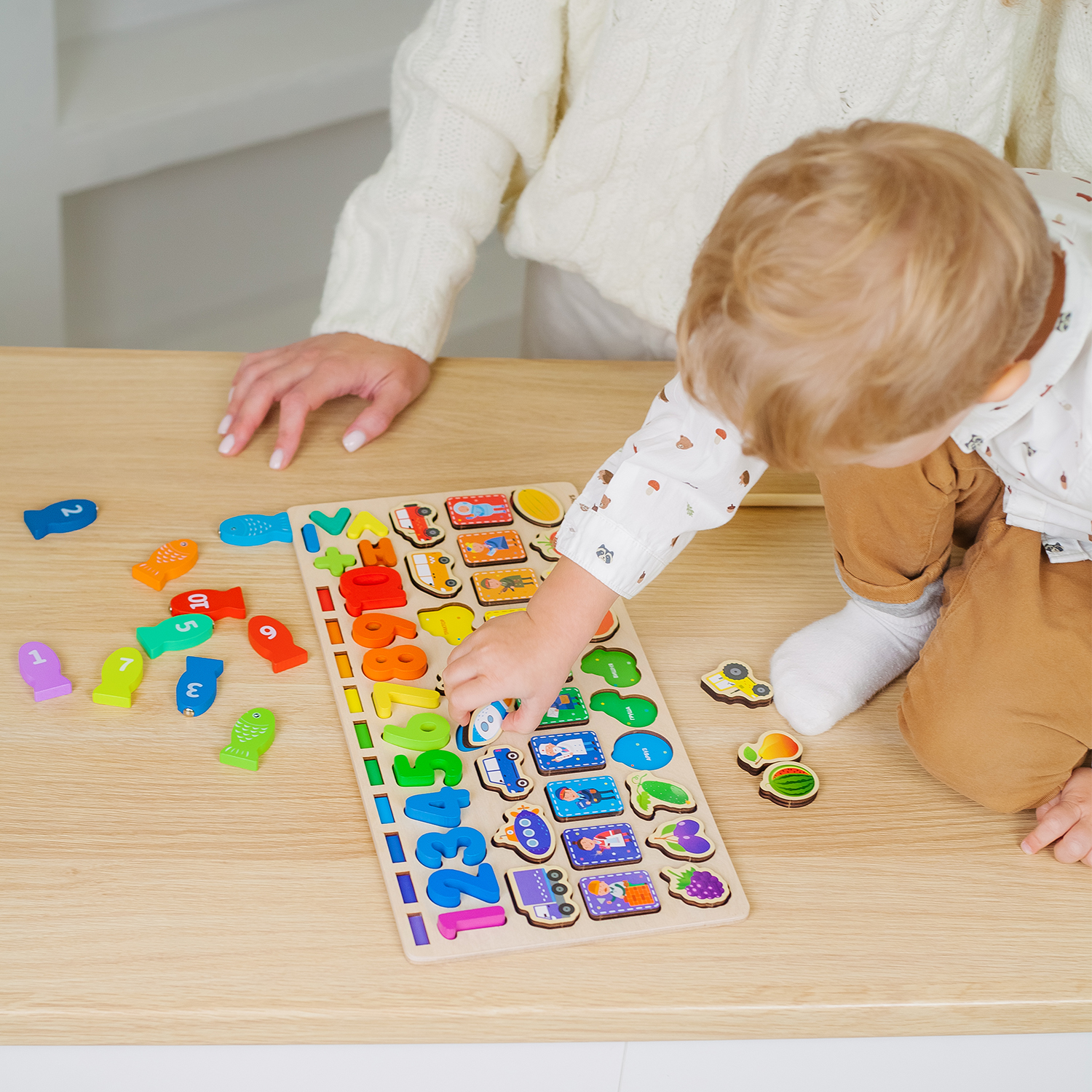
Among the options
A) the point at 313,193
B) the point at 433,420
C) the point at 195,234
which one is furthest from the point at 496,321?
the point at 433,420

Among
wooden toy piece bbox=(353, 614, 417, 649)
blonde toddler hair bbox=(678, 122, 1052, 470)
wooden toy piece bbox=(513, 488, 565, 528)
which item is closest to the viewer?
blonde toddler hair bbox=(678, 122, 1052, 470)

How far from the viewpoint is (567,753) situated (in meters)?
0.70

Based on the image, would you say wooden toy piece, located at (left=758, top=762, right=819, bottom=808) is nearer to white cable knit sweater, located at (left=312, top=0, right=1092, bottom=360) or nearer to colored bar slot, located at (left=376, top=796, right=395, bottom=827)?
colored bar slot, located at (left=376, top=796, right=395, bottom=827)

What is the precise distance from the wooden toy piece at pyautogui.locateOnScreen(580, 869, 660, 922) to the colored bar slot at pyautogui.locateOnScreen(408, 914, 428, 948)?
0.09 metres

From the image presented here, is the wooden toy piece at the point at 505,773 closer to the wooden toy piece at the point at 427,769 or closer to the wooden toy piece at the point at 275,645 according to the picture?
the wooden toy piece at the point at 427,769

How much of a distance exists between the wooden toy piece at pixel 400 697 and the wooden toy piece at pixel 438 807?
0.06 m

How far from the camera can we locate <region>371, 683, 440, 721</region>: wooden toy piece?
0.71 metres

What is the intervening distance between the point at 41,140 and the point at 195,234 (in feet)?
1.18

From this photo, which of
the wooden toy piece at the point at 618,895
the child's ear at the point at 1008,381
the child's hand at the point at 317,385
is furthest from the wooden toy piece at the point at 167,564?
the child's ear at the point at 1008,381

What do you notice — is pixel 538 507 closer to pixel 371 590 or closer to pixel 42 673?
pixel 371 590

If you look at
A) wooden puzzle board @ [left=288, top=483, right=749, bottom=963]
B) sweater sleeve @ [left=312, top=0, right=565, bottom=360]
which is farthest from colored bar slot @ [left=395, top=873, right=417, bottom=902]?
sweater sleeve @ [left=312, top=0, right=565, bottom=360]

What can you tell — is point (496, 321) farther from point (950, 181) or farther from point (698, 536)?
point (950, 181)

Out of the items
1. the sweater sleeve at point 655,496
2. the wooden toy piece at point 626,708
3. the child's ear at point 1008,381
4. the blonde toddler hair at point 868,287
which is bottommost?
the wooden toy piece at point 626,708

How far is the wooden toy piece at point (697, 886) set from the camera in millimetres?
635
